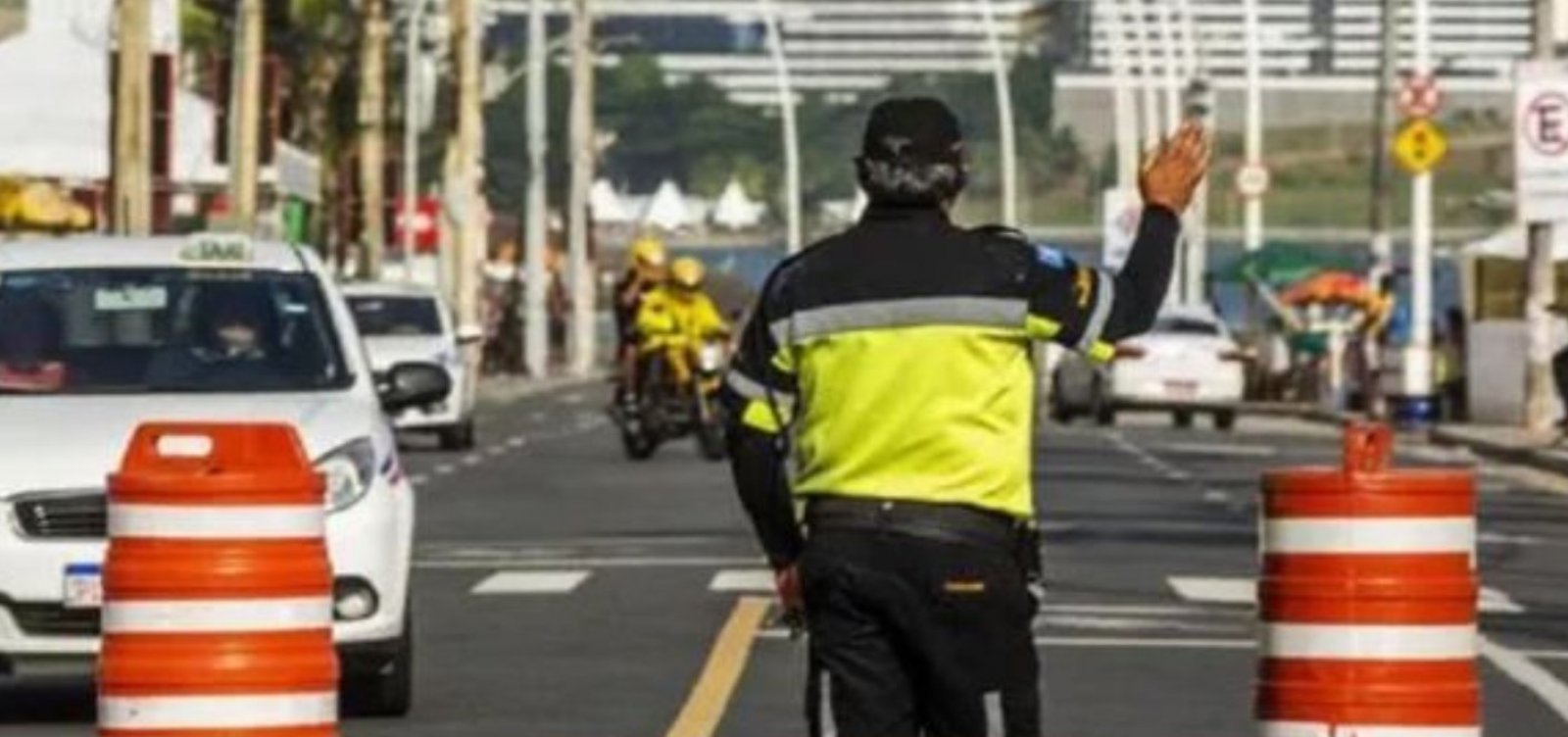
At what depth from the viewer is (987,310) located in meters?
12.8

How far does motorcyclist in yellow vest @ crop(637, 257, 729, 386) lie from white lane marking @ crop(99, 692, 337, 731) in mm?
35148

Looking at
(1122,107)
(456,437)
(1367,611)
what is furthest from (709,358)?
(1122,107)

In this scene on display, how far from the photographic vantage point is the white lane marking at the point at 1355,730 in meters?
13.8

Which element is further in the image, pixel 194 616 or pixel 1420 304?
pixel 1420 304

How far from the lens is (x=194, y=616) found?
1480 cm

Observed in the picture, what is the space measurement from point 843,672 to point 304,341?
31.4 feet

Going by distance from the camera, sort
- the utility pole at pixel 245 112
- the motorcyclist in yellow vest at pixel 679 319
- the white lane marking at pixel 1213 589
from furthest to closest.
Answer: the utility pole at pixel 245 112 < the motorcyclist in yellow vest at pixel 679 319 < the white lane marking at pixel 1213 589

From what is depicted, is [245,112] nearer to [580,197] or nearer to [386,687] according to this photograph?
[386,687]

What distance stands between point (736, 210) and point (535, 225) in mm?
73406

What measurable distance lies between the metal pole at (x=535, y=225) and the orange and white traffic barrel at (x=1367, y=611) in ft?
317

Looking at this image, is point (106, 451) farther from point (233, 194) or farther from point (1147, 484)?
point (233, 194)

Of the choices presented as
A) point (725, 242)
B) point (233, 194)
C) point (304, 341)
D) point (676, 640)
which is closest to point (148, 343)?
point (304, 341)

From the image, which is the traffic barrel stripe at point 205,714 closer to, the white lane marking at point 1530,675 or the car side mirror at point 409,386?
the car side mirror at point 409,386

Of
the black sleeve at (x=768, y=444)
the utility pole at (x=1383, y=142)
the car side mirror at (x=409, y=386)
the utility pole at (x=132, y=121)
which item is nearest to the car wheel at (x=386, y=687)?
the car side mirror at (x=409, y=386)
